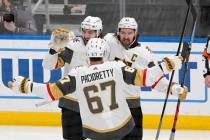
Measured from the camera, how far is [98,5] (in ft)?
24.3

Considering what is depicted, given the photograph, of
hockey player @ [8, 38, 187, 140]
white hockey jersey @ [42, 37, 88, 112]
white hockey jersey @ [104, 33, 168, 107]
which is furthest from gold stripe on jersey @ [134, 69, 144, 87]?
white hockey jersey @ [42, 37, 88, 112]

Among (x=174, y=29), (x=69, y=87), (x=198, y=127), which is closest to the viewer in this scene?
(x=69, y=87)

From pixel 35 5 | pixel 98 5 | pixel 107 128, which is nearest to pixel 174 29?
pixel 98 5

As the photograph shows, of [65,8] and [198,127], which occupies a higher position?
[65,8]

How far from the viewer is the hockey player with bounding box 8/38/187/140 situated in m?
3.94

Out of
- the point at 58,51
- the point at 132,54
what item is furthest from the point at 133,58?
the point at 58,51

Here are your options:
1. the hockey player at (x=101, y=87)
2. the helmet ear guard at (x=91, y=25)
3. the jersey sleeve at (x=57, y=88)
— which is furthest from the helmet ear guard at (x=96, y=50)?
the helmet ear guard at (x=91, y=25)

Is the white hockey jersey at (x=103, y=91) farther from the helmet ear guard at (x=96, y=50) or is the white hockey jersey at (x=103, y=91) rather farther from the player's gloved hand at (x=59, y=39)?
the player's gloved hand at (x=59, y=39)

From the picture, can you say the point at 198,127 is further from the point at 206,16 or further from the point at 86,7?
the point at 86,7

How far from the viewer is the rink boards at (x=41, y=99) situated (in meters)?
6.81

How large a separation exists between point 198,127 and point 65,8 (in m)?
2.04

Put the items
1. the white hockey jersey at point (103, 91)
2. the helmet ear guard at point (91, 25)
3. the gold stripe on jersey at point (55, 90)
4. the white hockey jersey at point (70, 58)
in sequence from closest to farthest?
the white hockey jersey at point (103, 91) → the gold stripe on jersey at point (55, 90) → the helmet ear guard at point (91, 25) → the white hockey jersey at point (70, 58)

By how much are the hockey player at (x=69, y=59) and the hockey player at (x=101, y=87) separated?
2.47 feet

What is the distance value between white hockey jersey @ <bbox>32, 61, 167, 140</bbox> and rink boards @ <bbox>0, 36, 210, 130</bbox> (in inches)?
109
